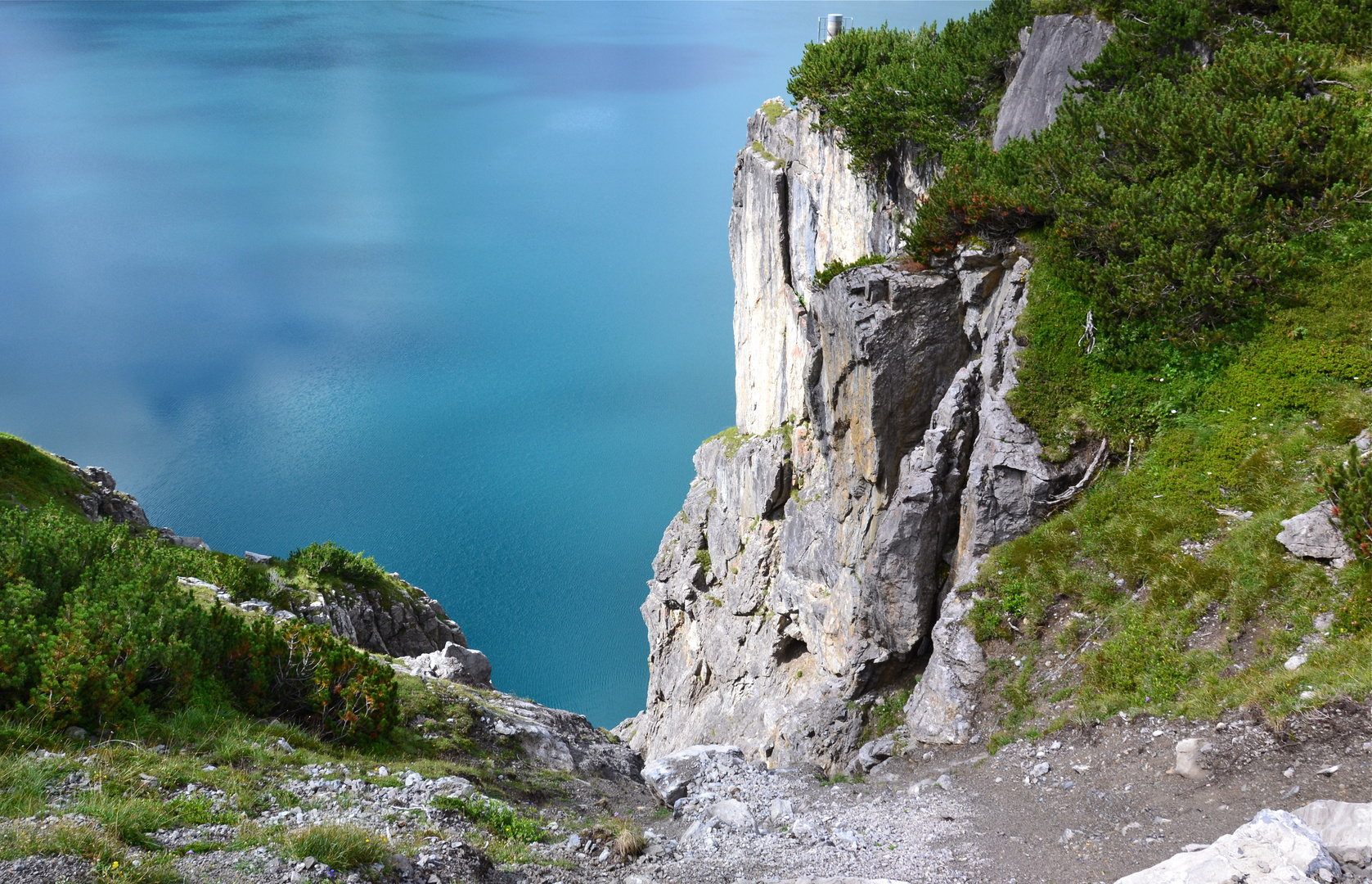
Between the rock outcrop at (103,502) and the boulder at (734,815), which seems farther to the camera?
the rock outcrop at (103,502)

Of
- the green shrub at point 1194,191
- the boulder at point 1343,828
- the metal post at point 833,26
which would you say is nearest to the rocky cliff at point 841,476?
the green shrub at point 1194,191

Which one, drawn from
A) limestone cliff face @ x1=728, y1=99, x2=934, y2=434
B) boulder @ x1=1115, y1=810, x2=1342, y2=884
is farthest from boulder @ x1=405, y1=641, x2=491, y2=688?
boulder @ x1=1115, y1=810, x2=1342, y2=884

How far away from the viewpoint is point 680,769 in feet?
44.5

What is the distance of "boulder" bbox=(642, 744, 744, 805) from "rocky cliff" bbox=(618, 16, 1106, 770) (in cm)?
341

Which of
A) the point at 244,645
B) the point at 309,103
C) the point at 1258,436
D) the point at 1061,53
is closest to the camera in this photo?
the point at 244,645

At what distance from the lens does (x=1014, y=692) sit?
1235cm

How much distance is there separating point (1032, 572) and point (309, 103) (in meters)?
110

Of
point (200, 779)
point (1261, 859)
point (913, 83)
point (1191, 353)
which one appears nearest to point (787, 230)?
point (913, 83)

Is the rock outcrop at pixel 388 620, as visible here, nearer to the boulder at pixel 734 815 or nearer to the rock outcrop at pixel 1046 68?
the boulder at pixel 734 815

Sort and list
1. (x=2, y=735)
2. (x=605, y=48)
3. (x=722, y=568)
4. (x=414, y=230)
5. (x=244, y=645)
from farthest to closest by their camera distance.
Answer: (x=605, y=48) → (x=414, y=230) → (x=722, y=568) → (x=244, y=645) → (x=2, y=735)

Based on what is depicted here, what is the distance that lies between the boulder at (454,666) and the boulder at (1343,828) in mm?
14650

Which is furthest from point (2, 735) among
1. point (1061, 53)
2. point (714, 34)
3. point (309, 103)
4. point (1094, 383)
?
point (714, 34)

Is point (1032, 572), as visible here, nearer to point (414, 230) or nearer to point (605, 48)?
point (414, 230)

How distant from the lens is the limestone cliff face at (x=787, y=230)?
22.6 metres
